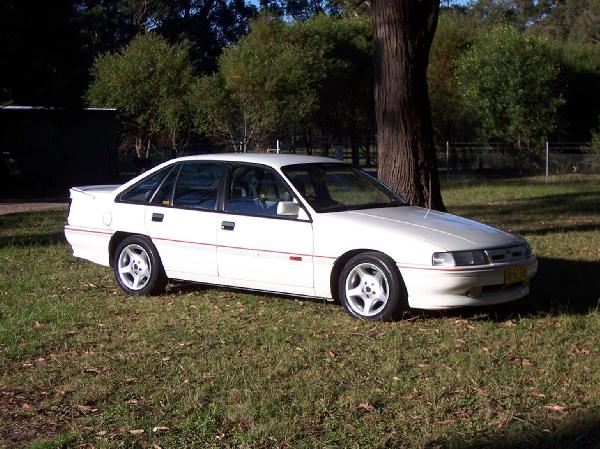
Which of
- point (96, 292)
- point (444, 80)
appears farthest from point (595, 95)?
point (96, 292)

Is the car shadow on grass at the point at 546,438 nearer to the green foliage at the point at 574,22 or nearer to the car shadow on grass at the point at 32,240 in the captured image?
the car shadow on grass at the point at 32,240

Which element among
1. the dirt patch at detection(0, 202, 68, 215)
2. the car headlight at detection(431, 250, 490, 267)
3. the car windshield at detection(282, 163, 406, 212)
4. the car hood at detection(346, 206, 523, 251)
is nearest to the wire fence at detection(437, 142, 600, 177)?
the dirt patch at detection(0, 202, 68, 215)

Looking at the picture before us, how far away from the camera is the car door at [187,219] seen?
819 centimetres

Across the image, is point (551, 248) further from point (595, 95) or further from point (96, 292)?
point (595, 95)

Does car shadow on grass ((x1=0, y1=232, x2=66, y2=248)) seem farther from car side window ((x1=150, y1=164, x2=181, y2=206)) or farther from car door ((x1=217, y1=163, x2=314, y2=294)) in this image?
car door ((x1=217, y1=163, x2=314, y2=294))

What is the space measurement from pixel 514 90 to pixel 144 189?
26.6 meters

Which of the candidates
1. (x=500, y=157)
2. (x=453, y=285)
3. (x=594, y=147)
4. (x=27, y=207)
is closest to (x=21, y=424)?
(x=453, y=285)

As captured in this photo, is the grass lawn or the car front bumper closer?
the grass lawn

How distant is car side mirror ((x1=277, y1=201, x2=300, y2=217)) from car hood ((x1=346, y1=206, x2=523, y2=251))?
480 millimetres

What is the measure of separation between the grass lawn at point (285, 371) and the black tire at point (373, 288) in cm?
14

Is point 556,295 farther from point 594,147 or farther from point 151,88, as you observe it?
point 151,88

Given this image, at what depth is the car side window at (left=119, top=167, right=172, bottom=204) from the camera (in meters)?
8.80

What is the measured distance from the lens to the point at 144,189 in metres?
8.88

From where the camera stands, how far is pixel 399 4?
444 inches
